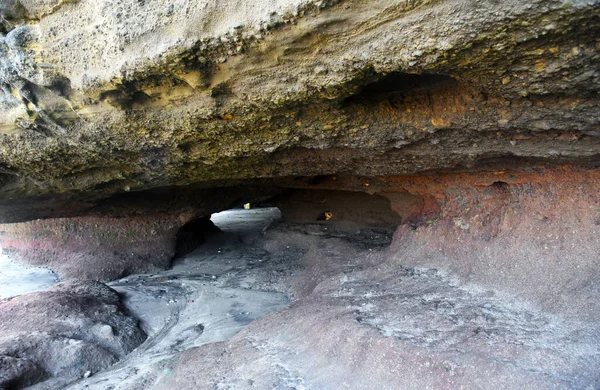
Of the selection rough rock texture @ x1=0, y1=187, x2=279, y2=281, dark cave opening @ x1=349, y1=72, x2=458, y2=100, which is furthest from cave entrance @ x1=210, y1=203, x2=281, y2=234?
dark cave opening @ x1=349, y1=72, x2=458, y2=100

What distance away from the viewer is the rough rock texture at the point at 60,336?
2.84 meters

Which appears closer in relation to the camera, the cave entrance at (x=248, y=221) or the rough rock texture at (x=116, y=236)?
the rough rock texture at (x=116, y=236)

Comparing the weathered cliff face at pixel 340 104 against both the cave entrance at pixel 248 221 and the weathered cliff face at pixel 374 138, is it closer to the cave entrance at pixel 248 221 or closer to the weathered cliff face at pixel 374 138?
the weathered cliff face at pixel 374 138

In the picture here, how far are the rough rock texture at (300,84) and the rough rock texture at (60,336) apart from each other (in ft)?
4.83

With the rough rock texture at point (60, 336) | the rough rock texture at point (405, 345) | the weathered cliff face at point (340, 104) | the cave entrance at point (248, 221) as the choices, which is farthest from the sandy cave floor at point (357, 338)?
the cave entrance at point (248, 221)

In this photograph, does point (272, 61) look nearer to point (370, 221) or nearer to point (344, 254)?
point (344, 254)

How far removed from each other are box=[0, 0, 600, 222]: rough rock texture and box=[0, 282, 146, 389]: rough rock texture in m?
1.47

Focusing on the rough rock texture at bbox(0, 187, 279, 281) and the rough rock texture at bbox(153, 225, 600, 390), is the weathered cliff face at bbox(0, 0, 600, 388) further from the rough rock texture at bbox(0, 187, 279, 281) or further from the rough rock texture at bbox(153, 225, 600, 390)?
the rough rock texture at bbox(0, 187, 279, 281)

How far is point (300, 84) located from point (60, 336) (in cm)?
299

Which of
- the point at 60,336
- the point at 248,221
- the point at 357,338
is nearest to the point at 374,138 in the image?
the point at 357,338

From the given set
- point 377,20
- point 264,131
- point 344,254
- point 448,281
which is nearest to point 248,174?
point 264,131

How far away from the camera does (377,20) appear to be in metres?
1.75

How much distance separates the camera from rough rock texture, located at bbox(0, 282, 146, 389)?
2838mm

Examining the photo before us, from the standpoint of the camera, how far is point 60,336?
3.19 meters
